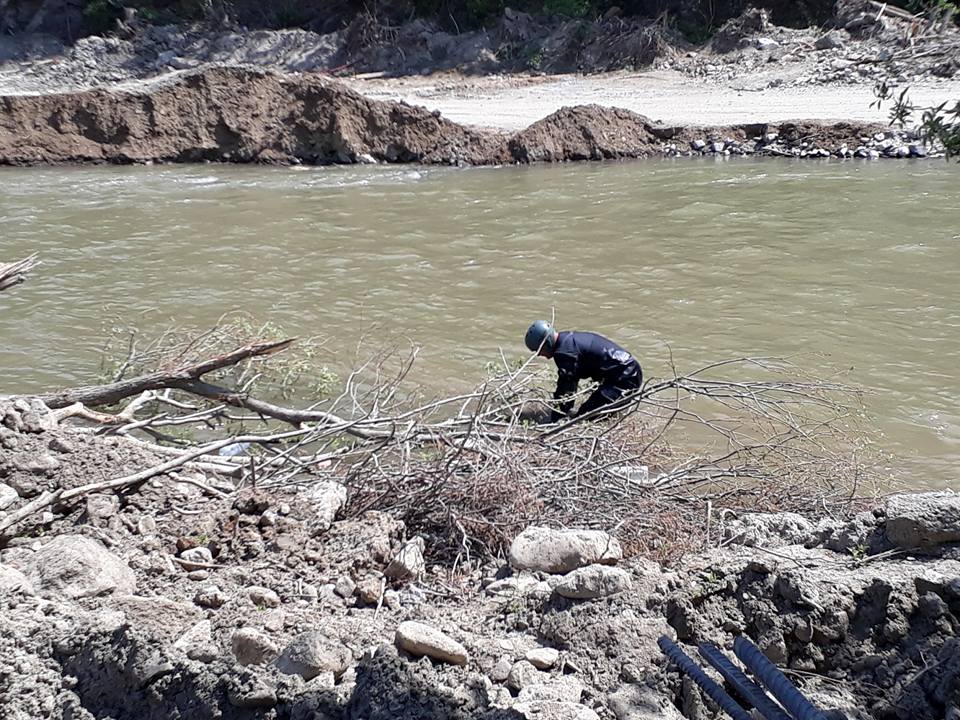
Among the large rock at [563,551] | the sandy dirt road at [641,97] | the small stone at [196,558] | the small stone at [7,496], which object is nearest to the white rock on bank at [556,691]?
the large rock at [563,551]

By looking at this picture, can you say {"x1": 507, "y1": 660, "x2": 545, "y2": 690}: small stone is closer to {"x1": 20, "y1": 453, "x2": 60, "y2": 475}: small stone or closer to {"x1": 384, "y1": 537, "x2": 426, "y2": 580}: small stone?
{"x1": 384, "y1": 537, "x2": 426, "y2": 580}: small stone

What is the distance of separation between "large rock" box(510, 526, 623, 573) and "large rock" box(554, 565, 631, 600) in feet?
0.85

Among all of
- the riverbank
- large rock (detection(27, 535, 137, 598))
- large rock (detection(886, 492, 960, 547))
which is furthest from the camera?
the riverbank

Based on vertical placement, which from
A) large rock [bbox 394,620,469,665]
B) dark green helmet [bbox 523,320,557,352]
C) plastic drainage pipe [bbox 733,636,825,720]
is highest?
plastic drainage pipe [bbox 733,636,825,720]

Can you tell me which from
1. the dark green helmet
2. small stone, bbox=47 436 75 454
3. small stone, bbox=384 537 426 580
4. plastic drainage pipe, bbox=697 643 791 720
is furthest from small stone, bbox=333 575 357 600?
the dark green helmet

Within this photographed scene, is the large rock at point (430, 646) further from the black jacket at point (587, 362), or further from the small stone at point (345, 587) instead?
the black jacket at point (587, 362)

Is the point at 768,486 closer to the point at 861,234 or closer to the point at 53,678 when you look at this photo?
the point at 53,678

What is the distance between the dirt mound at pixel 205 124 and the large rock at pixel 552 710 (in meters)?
19.1

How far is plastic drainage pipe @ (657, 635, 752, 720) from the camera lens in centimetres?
276

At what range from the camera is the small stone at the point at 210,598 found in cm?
361

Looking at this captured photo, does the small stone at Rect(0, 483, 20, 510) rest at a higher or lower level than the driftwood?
lower

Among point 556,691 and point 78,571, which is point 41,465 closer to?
point 78,571

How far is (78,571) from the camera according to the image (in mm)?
3623

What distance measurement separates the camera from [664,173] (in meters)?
19.0
